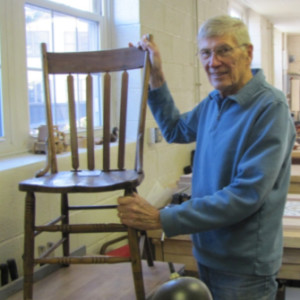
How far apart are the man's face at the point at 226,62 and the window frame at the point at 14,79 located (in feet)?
3.16

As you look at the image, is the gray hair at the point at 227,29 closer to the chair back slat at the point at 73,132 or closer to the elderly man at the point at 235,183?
the elderly man at the point at 235,183

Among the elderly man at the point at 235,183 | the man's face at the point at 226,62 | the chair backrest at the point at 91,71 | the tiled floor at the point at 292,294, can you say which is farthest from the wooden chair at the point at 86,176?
the tiled floor at the point at 292,294

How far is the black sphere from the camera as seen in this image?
1012 millimetres

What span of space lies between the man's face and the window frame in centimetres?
96

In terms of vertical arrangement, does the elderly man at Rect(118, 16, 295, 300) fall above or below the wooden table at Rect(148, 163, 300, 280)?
above

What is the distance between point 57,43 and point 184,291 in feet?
5.40

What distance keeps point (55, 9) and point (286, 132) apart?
1476 mm

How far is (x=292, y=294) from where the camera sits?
2.06m

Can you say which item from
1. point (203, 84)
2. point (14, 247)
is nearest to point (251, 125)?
point (14, 247)

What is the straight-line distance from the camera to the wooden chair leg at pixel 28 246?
1406 mm

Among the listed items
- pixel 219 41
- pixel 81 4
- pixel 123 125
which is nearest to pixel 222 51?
pixel 219 41

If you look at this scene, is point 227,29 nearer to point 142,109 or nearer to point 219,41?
point 219,41

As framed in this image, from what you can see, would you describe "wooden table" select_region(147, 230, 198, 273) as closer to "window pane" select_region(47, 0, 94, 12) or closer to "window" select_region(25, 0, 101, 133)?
"window" select_region(25, 0, 101, 133)

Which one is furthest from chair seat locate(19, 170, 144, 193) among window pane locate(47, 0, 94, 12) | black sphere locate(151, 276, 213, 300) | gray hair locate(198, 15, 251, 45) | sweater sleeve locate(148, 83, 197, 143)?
window pane locate(47, 0, 94, 12)
